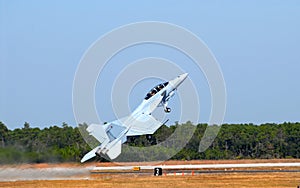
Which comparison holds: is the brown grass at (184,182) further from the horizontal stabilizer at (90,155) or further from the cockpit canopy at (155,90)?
the cockpit canopy at (155,90)

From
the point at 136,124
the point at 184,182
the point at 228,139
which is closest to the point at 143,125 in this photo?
the point at 136,124

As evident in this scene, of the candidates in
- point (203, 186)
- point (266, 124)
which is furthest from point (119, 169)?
point (266, 124)

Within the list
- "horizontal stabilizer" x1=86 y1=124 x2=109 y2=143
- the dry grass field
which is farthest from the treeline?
the dry grass field

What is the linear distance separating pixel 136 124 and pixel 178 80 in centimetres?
673

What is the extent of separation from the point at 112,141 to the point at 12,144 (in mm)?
11565

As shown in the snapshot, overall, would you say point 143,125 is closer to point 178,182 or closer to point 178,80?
point 178,80

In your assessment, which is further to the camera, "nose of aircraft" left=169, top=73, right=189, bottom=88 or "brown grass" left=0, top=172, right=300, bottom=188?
"nose of aircraft" left=169, top=73, right=189, bottom=88

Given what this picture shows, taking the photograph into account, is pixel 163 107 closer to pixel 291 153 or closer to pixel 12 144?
pixel 12 144

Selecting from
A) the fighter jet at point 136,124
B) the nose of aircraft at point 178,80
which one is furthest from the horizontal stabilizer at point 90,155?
the nose of aircraft at point 178,80

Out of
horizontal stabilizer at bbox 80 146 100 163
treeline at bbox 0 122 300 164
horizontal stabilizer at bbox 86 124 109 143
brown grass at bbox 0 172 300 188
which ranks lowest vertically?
brown grass at bbox 0 172 300 188

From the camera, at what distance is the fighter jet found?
236ft

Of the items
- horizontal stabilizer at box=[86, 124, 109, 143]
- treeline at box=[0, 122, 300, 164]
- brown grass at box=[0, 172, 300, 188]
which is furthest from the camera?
treeline at box=[0, 122, 300, 164]

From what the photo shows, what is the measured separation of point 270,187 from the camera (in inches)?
2160

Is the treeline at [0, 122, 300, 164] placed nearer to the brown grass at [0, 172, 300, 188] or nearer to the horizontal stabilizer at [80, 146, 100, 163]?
the horizontal stabilizer at [80, 146, 100, 163]
